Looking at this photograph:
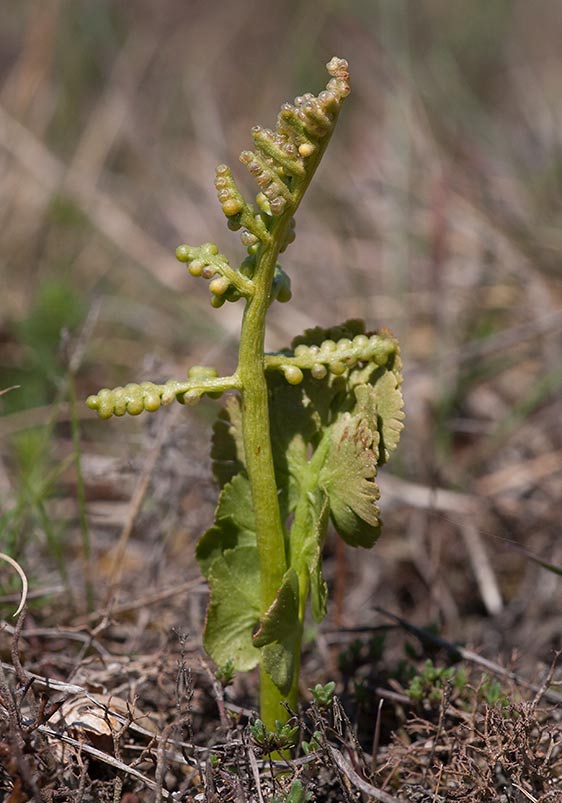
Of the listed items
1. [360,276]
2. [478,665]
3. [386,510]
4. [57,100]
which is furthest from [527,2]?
[478,665]

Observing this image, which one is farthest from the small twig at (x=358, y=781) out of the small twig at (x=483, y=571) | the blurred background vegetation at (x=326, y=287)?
the small twig at (x=483, y=571)

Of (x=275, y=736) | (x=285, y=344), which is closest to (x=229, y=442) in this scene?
(x=275, y=736)

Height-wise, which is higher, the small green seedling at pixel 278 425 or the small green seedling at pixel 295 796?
the small green seedling at pixel 278 425

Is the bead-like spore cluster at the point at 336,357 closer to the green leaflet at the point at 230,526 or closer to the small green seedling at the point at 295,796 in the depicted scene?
the green leaflet at the point at 230,526

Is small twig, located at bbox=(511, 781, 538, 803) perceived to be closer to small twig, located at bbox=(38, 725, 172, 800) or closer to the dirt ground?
the dirt ground

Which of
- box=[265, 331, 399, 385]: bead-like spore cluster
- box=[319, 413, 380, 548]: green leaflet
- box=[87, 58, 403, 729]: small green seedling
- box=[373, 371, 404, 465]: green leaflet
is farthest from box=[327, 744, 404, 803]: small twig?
box=[265, 331, 399, 385]: bead-like spore cluster

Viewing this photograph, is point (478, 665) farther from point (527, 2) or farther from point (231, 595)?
point (527, 2)

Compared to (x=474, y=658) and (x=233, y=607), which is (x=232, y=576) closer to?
(x=233, y=607)
